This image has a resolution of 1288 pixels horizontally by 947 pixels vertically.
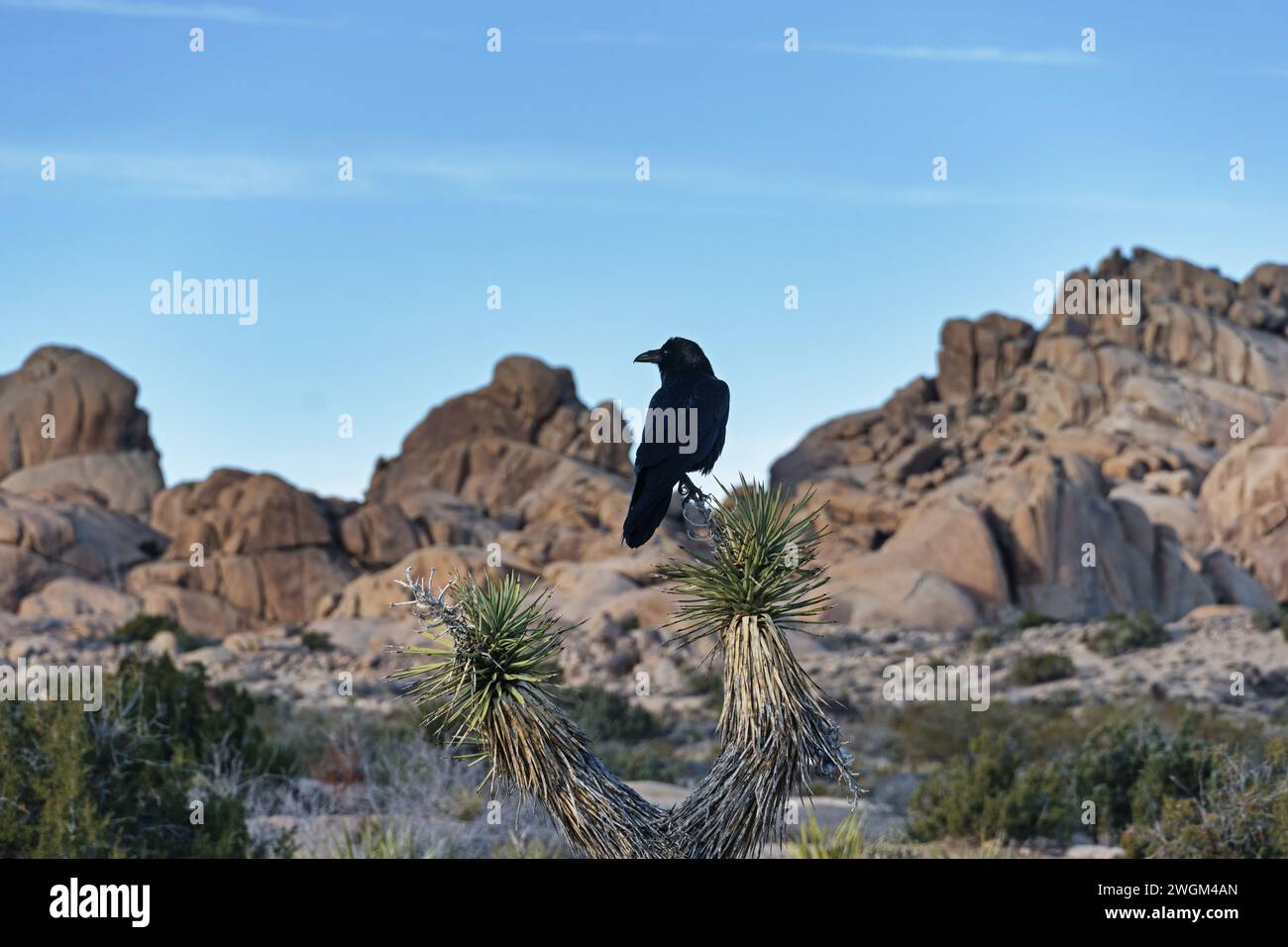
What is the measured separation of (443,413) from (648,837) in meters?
77.4

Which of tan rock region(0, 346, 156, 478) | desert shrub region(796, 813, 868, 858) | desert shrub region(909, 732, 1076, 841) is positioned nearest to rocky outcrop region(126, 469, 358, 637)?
tan rock region(0, 346, 156, 478)

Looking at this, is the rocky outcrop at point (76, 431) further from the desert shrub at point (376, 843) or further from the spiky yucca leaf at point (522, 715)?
the spiky yucca leaf at point (522, 715)

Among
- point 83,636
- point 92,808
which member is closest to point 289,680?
point 83,636

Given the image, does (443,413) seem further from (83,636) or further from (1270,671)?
(1270,671)

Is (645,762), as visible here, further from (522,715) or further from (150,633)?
(150,633)

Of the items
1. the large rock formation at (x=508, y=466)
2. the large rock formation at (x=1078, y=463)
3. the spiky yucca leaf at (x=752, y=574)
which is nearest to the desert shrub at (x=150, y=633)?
the large rock formation at (x=508, y=466)

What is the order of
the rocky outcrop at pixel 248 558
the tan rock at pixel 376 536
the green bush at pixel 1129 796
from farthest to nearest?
the tan rock at pixel 376 536 < the rocky outcrop at pixel 248 558 < the green bush at pixel 1129 796

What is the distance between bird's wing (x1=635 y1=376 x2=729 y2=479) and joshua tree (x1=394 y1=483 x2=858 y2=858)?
1.93 feet

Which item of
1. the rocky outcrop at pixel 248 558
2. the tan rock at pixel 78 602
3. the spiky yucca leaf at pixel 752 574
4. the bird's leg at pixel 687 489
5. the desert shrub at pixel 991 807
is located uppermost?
the rocky outcrop at pixel 248 558

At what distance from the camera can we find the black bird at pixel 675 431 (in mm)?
5379

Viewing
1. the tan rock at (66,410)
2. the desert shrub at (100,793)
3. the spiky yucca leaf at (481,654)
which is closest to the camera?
the spiky yucca leaf at (481,654)

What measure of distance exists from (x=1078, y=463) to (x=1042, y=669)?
19.7 meters

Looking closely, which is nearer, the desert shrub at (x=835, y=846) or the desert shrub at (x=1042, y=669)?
the desert shrub at (x=835, y=846)
